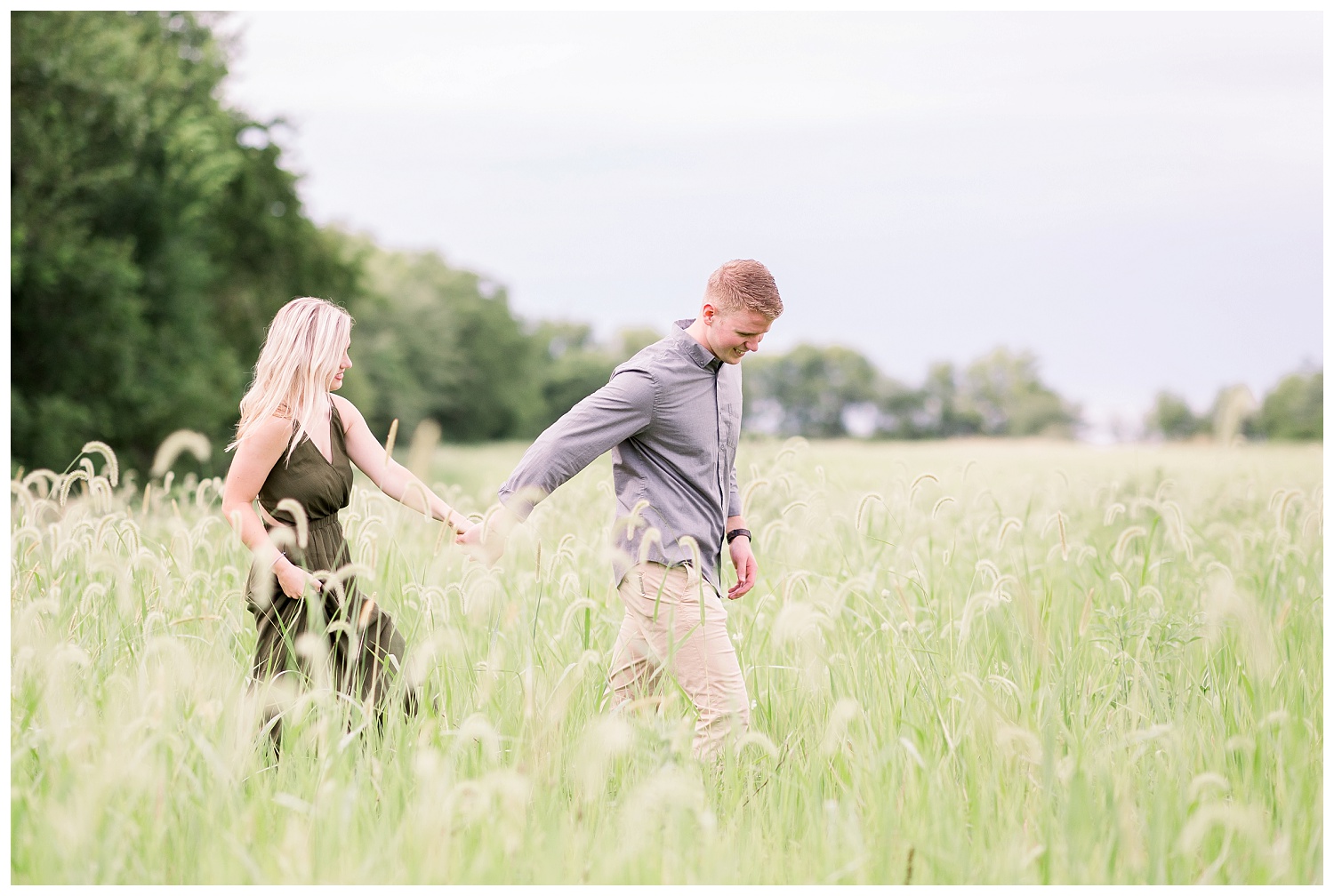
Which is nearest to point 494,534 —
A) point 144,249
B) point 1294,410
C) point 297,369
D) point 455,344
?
point 297,369

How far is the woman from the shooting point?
3.62 meters

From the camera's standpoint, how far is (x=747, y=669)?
4160 mm

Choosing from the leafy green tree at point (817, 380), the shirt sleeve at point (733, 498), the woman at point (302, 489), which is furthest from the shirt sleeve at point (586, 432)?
the leafy green tree at point (817, 380)

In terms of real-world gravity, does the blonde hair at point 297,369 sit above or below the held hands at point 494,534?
above

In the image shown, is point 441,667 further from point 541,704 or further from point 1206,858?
point 1206,858

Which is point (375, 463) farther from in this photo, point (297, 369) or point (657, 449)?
point (657, 449)

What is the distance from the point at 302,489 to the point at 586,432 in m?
0.97

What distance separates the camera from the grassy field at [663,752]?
2848 mm

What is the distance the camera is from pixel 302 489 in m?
3.72

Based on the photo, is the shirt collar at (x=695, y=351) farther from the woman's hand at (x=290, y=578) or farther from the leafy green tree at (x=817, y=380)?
the leafy green tree at (x=817, y=380)

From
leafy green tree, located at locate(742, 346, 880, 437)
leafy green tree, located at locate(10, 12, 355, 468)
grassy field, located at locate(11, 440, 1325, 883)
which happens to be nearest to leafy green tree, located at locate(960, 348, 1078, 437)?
leafy green tree, located at locate(742, 346, 880, 437)

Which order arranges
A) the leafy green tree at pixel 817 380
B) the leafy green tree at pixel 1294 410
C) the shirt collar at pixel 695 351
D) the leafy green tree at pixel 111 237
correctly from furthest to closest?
the leafy green tree at pixel 817 380 → the leafy green tree at pixel 1294 410 → the leafy green tree at pixel 111 237 → the shirt collar at pixel 695 351

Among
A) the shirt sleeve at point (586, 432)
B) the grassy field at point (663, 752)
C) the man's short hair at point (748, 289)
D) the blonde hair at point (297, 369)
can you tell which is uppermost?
the man's short hair at point (748, 289)

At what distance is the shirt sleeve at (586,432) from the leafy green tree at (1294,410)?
14901 mm
